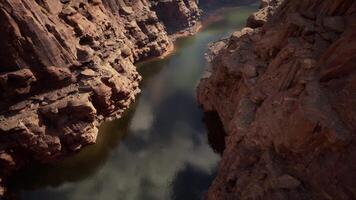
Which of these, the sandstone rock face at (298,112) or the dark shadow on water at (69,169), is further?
the dark shadow on water at (69,169)

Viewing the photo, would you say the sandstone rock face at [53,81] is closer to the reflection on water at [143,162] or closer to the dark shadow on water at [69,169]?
the dark shadow on water at [69,169]

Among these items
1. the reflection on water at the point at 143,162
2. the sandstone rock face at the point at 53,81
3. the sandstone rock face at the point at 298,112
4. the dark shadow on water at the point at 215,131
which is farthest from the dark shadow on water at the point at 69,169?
the sandstone rock face at the point at 298,112

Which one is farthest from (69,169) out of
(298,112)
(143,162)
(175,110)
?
(298,112)

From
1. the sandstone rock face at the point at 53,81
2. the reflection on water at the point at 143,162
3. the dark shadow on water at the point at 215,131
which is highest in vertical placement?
the sandstone rock face at the point at 53,81

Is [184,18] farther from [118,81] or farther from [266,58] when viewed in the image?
[266,58]

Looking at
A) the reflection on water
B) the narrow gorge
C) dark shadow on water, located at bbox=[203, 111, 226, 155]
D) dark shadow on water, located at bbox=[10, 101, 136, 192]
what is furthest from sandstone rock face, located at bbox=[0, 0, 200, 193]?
dark shadow on water, located at bbox=[203, 111, 226, 155]

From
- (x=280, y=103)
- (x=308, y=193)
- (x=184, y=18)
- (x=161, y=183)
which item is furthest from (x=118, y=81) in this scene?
(x=184, y=18)

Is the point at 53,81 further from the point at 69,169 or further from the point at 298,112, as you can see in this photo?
the point at 298,112
